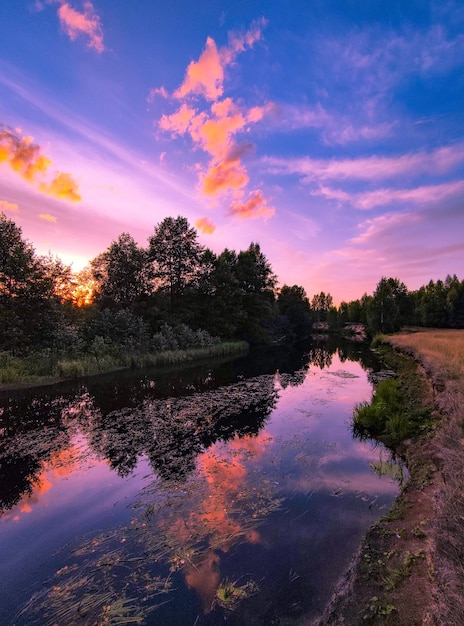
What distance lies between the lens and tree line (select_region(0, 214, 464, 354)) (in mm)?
27234

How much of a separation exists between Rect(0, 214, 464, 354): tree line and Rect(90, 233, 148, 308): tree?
5.4 inches

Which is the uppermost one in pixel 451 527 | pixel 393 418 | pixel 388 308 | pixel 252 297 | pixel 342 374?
pixel 252 297

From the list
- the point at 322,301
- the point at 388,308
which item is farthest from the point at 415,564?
the point at 322,301

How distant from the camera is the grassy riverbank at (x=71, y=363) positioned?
22.7 metres

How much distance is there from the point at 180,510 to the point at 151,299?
39.6 m

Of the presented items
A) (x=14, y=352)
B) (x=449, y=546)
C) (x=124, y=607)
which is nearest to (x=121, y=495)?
(x=124, y=607)

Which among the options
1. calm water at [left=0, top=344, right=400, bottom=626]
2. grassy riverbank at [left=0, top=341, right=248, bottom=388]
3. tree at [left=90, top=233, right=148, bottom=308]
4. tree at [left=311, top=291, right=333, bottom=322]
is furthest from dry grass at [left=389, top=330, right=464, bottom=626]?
tree at [left=311, top=291, right=333, bottom=322]

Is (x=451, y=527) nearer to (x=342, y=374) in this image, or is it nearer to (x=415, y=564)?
(x=415, y=564)

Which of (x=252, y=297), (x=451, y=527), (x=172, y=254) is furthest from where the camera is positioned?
(x=252, y=297)

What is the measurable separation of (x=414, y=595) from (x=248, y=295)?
55.8 meters

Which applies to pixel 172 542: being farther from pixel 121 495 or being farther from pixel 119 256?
pixel 119 256

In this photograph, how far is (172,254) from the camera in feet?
162

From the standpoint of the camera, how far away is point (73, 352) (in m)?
28.3

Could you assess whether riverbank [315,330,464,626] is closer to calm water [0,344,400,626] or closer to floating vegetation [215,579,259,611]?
calm water [0,344,400,626]
